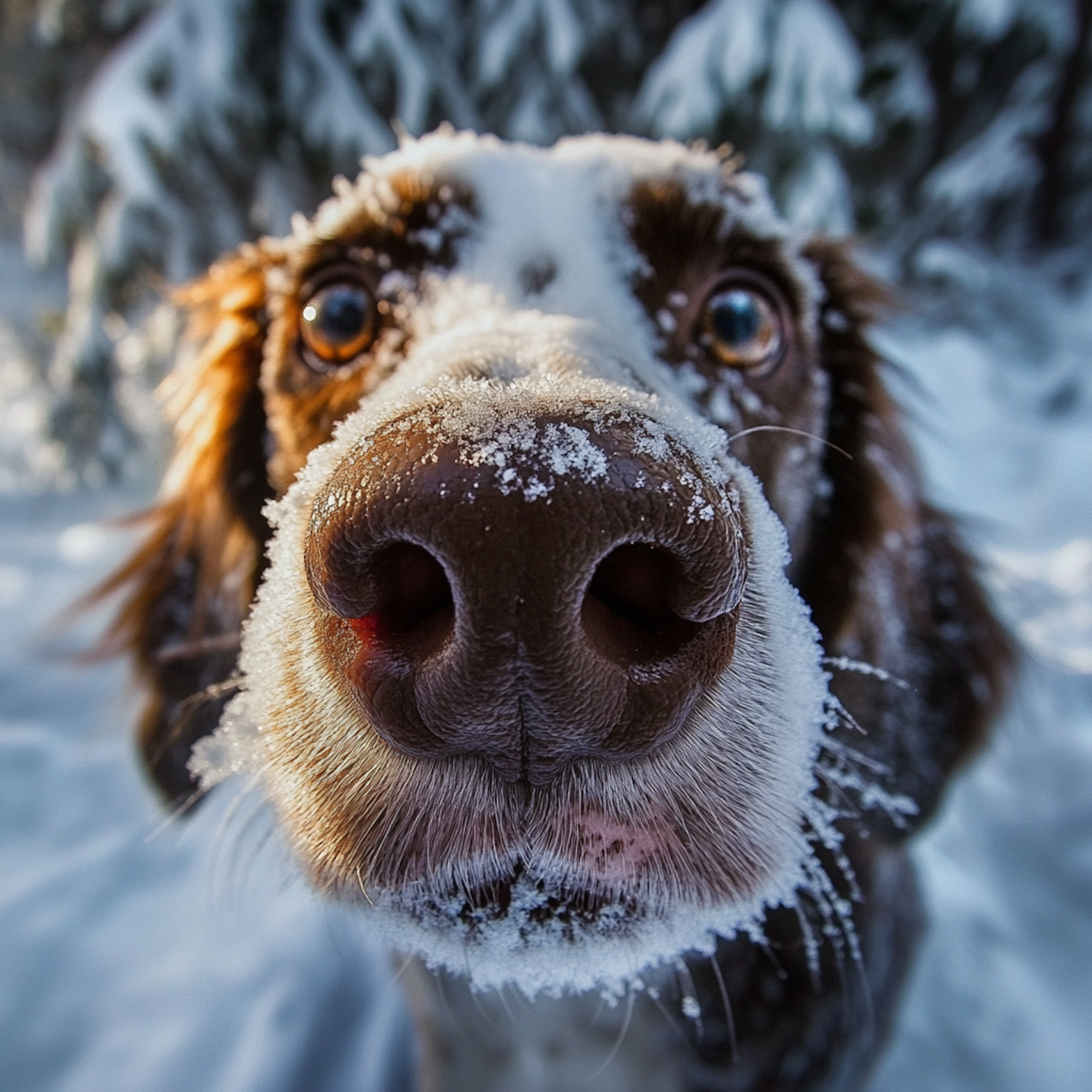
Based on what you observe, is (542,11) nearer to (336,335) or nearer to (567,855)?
(336,335)

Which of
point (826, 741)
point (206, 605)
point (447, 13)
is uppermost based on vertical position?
point (447, 13)

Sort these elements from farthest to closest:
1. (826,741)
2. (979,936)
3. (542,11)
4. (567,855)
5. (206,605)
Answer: (542,11)
(979,936)
(206,605)
(826,741)
(567,855)

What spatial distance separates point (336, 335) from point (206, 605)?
28.6 inches

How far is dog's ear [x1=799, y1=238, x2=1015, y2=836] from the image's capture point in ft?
4.65

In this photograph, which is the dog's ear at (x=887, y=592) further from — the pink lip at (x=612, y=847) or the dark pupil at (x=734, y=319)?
the pink lip at (x=612, y=847)

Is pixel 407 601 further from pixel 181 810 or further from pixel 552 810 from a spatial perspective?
pixel 181 810

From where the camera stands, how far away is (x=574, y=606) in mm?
605

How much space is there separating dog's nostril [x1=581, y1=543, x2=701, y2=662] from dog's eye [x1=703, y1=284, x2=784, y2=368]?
2.29 ft

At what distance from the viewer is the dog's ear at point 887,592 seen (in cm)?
142

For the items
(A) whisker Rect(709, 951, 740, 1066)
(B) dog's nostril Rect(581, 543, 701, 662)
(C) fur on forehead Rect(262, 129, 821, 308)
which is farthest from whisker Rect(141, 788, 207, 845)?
(A) whisker Rect(709, 951, 740, 1066)

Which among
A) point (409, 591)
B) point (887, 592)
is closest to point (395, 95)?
point (887, 592)

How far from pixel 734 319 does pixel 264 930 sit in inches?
84.6

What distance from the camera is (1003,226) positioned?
22.3ft

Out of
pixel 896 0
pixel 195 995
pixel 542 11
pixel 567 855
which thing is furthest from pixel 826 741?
pixel 896 0
